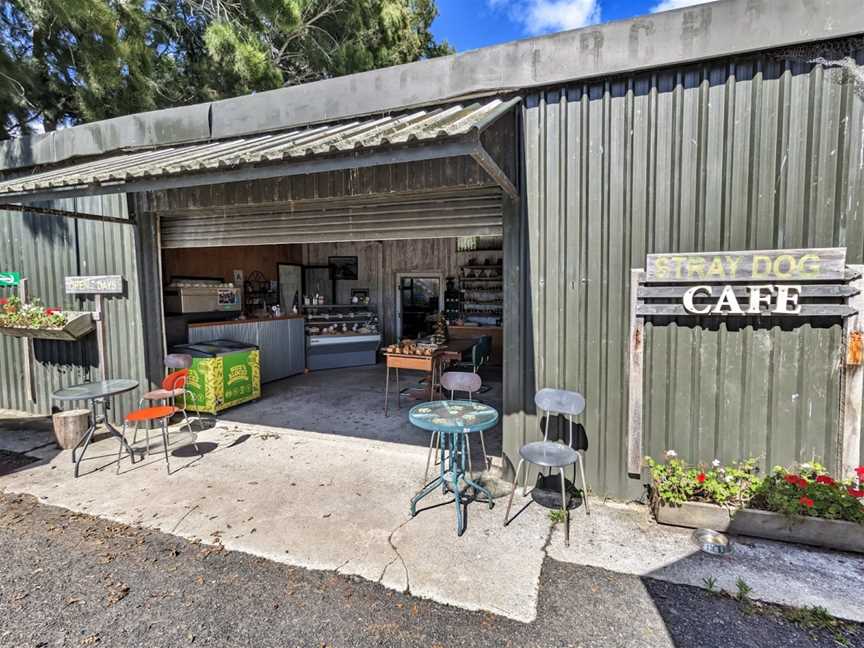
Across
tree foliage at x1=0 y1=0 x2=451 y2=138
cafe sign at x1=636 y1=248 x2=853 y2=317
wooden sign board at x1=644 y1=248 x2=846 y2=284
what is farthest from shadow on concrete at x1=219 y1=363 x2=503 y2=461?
tree foliage at x1=0 y1=0 x2=451 y2=138

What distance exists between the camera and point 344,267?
1071 centimetres

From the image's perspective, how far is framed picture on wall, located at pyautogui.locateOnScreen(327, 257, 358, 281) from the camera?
10633 mm

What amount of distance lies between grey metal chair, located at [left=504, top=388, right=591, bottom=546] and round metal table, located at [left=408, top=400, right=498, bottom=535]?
1.11 feet

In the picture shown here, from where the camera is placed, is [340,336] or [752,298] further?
[340,336]

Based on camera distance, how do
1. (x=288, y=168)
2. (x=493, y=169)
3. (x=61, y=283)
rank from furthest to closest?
1. (x=61, y=283)
2. (x=288, y=168)
3. (x=493, y=169)

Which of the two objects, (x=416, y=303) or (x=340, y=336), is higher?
(x=416, y=303)

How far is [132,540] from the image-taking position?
3029 mm

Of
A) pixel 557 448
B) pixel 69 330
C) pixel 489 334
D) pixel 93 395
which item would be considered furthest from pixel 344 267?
pixel 557 448

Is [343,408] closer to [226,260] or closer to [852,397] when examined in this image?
[226,260]

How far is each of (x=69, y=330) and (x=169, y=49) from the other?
7594mm

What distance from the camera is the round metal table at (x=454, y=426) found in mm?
3094

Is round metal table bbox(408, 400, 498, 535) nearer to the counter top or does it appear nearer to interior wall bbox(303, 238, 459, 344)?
the counter top

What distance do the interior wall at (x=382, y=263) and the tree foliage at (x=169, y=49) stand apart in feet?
12.3

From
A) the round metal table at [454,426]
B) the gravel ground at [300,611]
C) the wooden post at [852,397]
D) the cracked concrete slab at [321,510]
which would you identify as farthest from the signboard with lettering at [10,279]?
the wooden post at [852,397]
